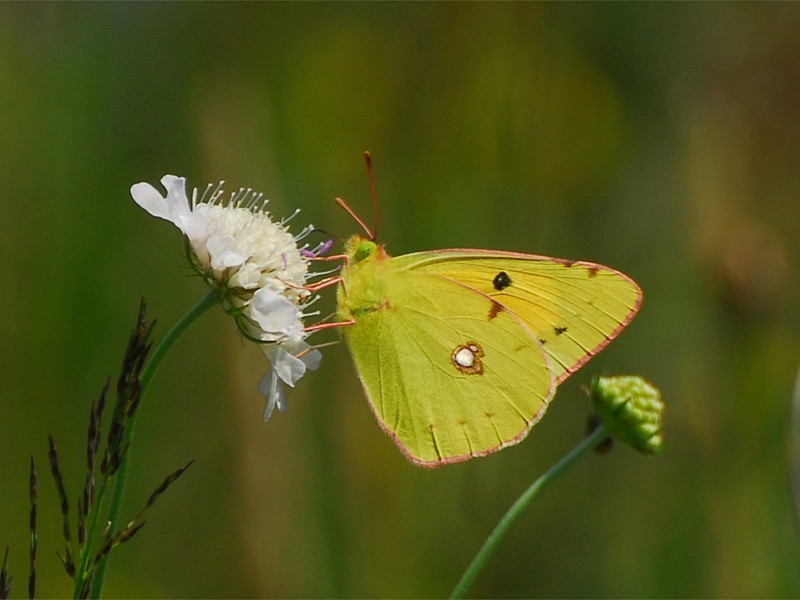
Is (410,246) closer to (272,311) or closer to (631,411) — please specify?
(631,411)

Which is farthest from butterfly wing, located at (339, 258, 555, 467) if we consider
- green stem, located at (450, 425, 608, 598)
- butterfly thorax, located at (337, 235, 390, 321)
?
green stem, located at (450, 425, 608, 598)

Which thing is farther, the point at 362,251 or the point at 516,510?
the point at 362,251

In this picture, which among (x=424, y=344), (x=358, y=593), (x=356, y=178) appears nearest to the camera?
(x=424, y=344)

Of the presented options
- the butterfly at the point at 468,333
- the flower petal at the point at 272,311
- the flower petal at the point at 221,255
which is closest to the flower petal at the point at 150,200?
the flower petal at the point at 221,255

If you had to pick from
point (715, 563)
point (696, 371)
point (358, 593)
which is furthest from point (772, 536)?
point (358, 593)

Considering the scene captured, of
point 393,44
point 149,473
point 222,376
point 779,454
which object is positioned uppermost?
point 393,44

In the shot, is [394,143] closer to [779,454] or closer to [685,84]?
[685,84]

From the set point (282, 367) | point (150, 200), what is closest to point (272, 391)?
point (282, 367)
